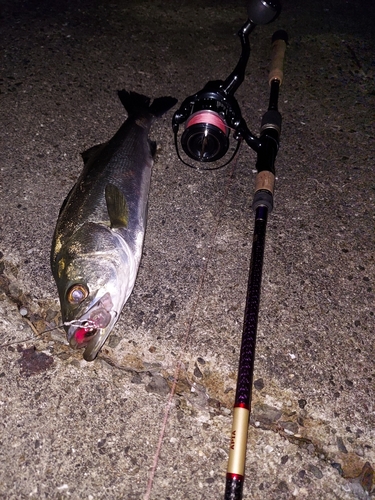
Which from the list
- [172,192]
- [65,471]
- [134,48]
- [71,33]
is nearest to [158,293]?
[172,192]

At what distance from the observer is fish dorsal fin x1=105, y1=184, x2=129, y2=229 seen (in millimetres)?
2439

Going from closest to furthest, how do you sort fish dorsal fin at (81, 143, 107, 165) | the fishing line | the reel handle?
the fishing line < fish dorsal fin at (81, 143, 107, 165) < the reel handle

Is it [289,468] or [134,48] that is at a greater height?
[134,48]

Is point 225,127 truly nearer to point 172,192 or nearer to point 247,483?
point 172,192

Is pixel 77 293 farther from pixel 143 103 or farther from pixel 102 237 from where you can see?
pixel 143 103

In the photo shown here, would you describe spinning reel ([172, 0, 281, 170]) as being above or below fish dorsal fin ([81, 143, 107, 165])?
above

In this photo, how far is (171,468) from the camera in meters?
2.05

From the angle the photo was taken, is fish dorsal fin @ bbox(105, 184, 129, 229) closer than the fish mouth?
No

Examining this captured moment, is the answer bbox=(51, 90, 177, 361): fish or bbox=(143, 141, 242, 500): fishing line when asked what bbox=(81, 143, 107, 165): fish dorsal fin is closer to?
bbox=(51, 90, 177, 361): fish

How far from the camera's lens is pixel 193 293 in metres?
2.58

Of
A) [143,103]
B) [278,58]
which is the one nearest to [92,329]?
[143,103]

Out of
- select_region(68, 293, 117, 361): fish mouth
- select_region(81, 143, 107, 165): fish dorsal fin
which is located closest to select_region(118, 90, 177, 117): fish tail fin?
select_region(81, 143, 107, 165): fish dorsal fin

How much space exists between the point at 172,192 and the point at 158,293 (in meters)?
0.84

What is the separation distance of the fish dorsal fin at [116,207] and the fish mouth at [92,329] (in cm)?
50
